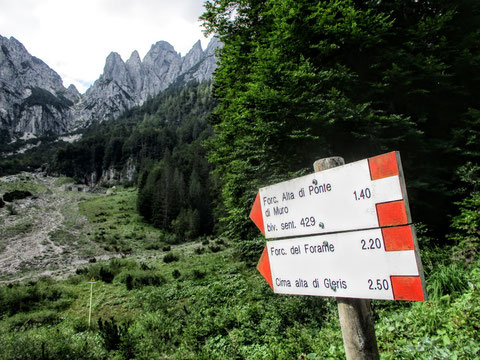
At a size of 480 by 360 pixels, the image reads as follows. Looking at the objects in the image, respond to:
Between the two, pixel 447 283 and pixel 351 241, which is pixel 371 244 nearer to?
pixel 351 241

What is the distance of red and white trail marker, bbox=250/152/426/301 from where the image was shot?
1.38m

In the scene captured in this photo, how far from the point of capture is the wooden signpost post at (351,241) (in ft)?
4.55

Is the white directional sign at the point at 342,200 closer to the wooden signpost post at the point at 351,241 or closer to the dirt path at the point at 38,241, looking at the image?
the wooden signpost post at the point at 351,241

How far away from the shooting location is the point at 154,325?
21.9 feet

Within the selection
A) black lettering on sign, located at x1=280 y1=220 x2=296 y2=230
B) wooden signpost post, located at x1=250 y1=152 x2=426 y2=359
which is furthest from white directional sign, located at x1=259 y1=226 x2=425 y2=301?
black lettering on sign, located at x1=280 y1=220 x2=296 y2=230

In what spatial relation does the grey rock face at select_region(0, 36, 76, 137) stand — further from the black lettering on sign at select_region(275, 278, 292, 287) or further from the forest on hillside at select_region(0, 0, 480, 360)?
the black lettering on sign at select_region(275, 278, 292, 287)

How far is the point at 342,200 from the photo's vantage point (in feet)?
5.47

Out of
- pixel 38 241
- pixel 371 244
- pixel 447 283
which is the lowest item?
pixel 447 283

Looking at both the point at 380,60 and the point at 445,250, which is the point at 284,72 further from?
the point at 445,250

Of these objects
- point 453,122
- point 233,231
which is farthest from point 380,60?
point 233,231

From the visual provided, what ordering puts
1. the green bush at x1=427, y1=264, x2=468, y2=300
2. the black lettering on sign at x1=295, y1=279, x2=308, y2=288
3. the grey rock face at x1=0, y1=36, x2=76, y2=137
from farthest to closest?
the grey rock face at x1=0, y1=36, x2=76, y2=137 → the green bush at x1=427, y1=264, x2=468, y2=300 → the black lettering on sign at x1=295, y1=279, x2=308, y2=288

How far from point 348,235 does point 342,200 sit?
0.74 ft

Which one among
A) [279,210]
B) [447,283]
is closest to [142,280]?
[447,283]

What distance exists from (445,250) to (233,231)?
→ 626 cm
